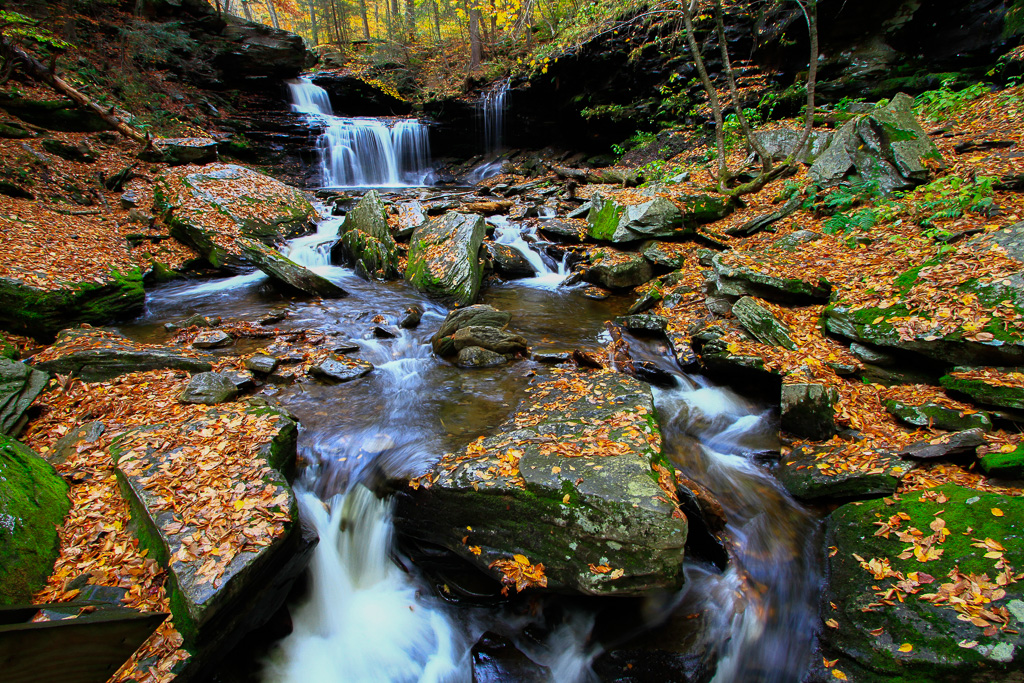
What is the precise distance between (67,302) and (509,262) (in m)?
7.98

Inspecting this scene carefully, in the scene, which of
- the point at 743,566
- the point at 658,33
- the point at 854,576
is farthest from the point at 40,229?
the point at 658,33

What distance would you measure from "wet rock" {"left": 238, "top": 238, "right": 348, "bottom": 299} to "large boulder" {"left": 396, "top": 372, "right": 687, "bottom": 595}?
608 centimetres

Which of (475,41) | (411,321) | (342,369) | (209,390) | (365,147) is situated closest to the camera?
(209,390)

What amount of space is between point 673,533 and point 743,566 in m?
1.23

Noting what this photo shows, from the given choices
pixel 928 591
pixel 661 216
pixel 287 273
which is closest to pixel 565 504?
pixel 928 591

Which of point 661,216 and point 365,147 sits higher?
point 365,147

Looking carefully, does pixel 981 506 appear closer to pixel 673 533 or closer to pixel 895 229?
pixel 673 533

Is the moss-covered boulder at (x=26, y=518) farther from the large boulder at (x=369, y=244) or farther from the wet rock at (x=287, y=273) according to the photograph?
the large boulder at (x=369, y=244)

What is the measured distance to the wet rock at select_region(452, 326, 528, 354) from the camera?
6.72 meters

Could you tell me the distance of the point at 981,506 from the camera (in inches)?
125

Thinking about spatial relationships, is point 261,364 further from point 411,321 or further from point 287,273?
point 287,273

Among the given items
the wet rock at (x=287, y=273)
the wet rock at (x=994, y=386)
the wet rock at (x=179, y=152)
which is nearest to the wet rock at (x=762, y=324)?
the wet rock at (x=994, y=386)

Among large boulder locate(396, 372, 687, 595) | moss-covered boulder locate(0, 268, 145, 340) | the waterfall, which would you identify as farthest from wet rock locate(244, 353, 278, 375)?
the waterfall

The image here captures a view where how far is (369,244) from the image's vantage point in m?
10.3
